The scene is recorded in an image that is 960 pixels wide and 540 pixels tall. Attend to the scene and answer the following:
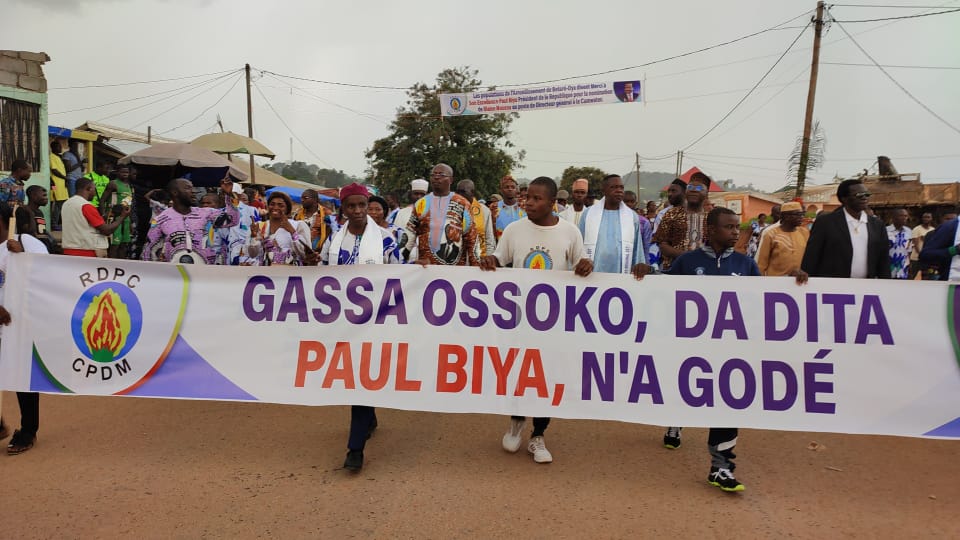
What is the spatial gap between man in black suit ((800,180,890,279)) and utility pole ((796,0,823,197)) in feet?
40.9

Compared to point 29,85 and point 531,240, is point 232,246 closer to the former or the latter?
point 531,240

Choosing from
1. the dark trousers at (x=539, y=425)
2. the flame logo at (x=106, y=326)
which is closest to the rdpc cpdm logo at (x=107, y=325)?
the flame logo at (x=106, y=326)

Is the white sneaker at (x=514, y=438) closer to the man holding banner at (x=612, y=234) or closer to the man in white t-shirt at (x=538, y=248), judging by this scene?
the man in white t-shirt at (x=538, y=248)

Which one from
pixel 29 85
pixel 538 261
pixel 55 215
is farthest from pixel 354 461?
pixel 29 85

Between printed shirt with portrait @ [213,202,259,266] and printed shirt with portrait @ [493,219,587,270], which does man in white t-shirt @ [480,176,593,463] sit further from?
printed shirt with portrait @ [213,202,259,266]

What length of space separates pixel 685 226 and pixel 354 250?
280cm

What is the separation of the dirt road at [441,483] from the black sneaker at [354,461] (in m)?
0.06

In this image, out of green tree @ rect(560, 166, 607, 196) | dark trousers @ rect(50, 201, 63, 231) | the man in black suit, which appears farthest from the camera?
green tree @ rect(560, 166, 607, 196)

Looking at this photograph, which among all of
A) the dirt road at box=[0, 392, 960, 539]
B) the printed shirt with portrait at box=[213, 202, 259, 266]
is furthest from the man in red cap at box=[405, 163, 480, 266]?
the printed shirt with portrait at box=[213, 202, 259, 266]

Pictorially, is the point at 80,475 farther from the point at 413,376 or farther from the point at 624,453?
the point at 624,453

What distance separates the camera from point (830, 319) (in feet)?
11.6

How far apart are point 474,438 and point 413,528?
4.33 feet

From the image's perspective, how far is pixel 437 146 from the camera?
99.1 ft

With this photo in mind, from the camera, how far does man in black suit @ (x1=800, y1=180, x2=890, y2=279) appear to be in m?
4.42
